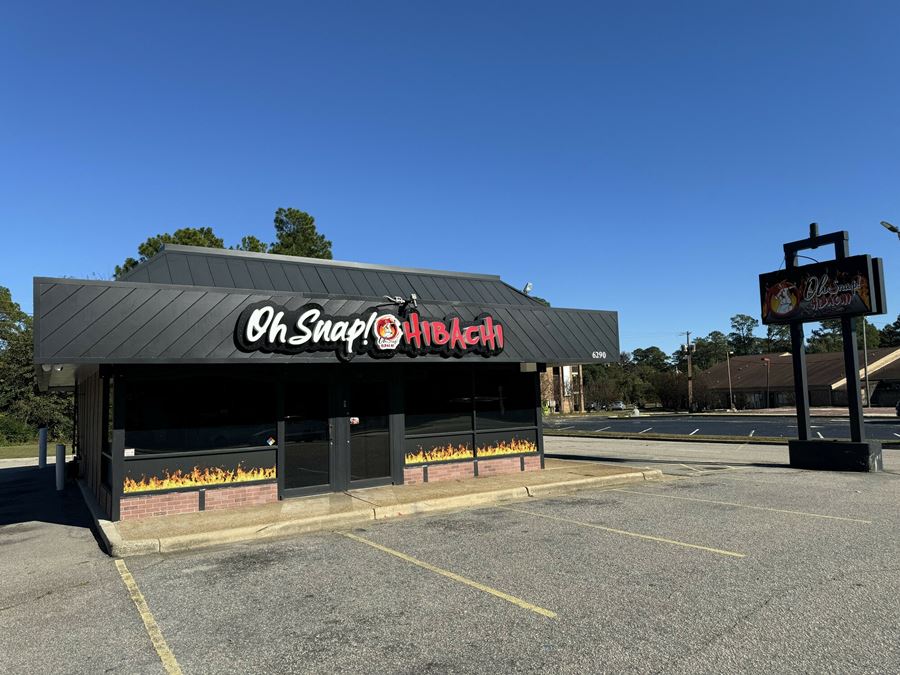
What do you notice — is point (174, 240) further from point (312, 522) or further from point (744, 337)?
point (744, 337)

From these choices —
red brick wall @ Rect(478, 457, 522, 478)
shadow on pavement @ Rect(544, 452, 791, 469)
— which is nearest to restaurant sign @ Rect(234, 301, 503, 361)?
red brick wall @ Rect(478, 457, 522, 478)

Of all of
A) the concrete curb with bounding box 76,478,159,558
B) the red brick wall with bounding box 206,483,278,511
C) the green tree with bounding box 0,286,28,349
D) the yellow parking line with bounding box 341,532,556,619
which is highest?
the green tree with bounding box 0,286,28,349

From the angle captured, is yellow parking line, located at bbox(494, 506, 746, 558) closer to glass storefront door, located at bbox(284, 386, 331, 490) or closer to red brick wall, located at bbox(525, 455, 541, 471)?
glass storefront door, located at bbox(284, 386, 331, 490)

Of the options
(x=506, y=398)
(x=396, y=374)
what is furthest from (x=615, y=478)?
(x=396, y=374)

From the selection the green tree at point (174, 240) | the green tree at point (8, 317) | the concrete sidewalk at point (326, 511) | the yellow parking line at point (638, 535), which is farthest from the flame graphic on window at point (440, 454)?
the green tree at point (8, 317)

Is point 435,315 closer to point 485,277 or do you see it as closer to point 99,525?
point 485,277

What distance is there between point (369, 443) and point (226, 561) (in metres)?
5.07

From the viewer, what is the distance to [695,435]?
29.1 metres

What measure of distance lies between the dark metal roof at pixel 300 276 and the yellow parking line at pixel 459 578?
5.16 metres

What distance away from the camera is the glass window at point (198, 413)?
10508 mm

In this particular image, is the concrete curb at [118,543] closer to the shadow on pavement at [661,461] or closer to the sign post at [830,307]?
the shadow on pavement at [661,461]

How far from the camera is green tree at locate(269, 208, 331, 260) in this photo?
143ft

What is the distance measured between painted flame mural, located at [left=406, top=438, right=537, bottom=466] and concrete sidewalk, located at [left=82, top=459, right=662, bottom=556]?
607mm

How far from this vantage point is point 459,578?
6859 millimetres
